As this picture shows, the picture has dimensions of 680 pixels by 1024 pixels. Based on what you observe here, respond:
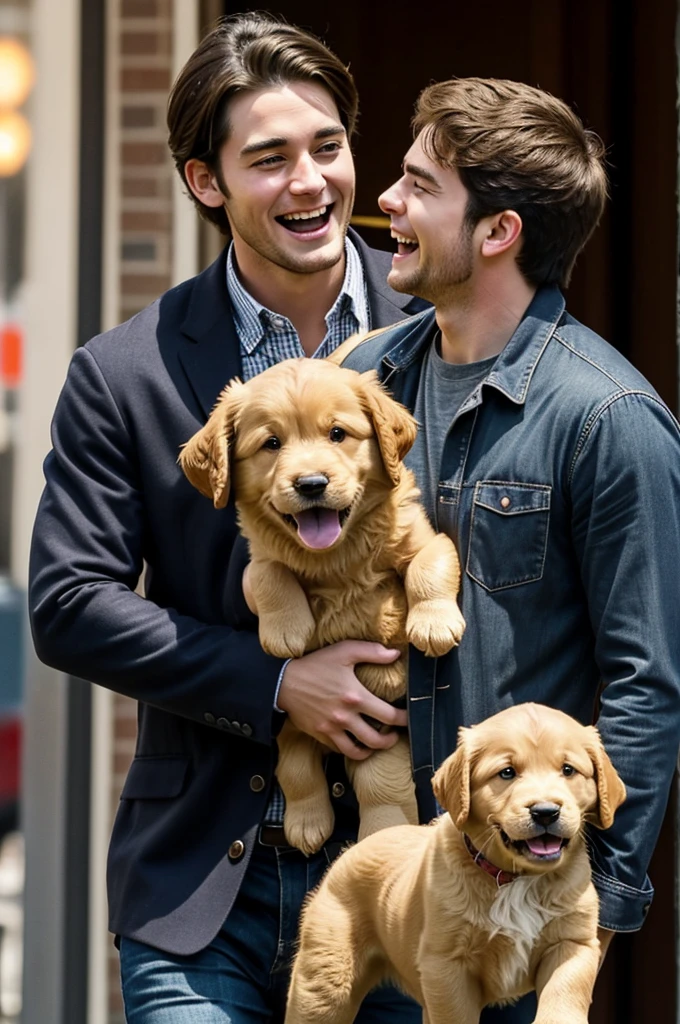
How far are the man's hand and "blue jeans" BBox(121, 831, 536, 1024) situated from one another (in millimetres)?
254

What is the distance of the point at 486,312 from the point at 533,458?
1.06 feet

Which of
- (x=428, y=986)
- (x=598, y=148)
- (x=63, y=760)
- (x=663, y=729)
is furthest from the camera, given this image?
(x=63, y=760)

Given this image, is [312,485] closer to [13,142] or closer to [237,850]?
[237,850]

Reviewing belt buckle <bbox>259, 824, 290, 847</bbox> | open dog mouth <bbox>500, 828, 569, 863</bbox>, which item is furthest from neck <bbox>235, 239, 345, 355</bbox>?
open dog mouth <bbox>500, 828, 569, 863</bbox>

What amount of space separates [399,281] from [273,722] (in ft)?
2.73

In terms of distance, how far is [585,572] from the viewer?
105 inches

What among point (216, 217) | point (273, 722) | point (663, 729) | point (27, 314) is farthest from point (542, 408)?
point (27, 314)

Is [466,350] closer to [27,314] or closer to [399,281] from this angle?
[399,281]

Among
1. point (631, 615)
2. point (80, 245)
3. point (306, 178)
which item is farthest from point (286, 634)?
point (80, 245)

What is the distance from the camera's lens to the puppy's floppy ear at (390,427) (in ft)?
9.28

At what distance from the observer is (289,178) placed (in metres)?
3.36

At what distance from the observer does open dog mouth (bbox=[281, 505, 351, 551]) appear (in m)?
2.76

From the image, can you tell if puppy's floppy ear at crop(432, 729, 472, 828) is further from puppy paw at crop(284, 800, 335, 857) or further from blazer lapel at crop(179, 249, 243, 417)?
blazer lapel at crop(179, 249, 243, 417)

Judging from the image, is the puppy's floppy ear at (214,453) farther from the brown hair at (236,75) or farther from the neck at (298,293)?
the brown hair at (236,75)
